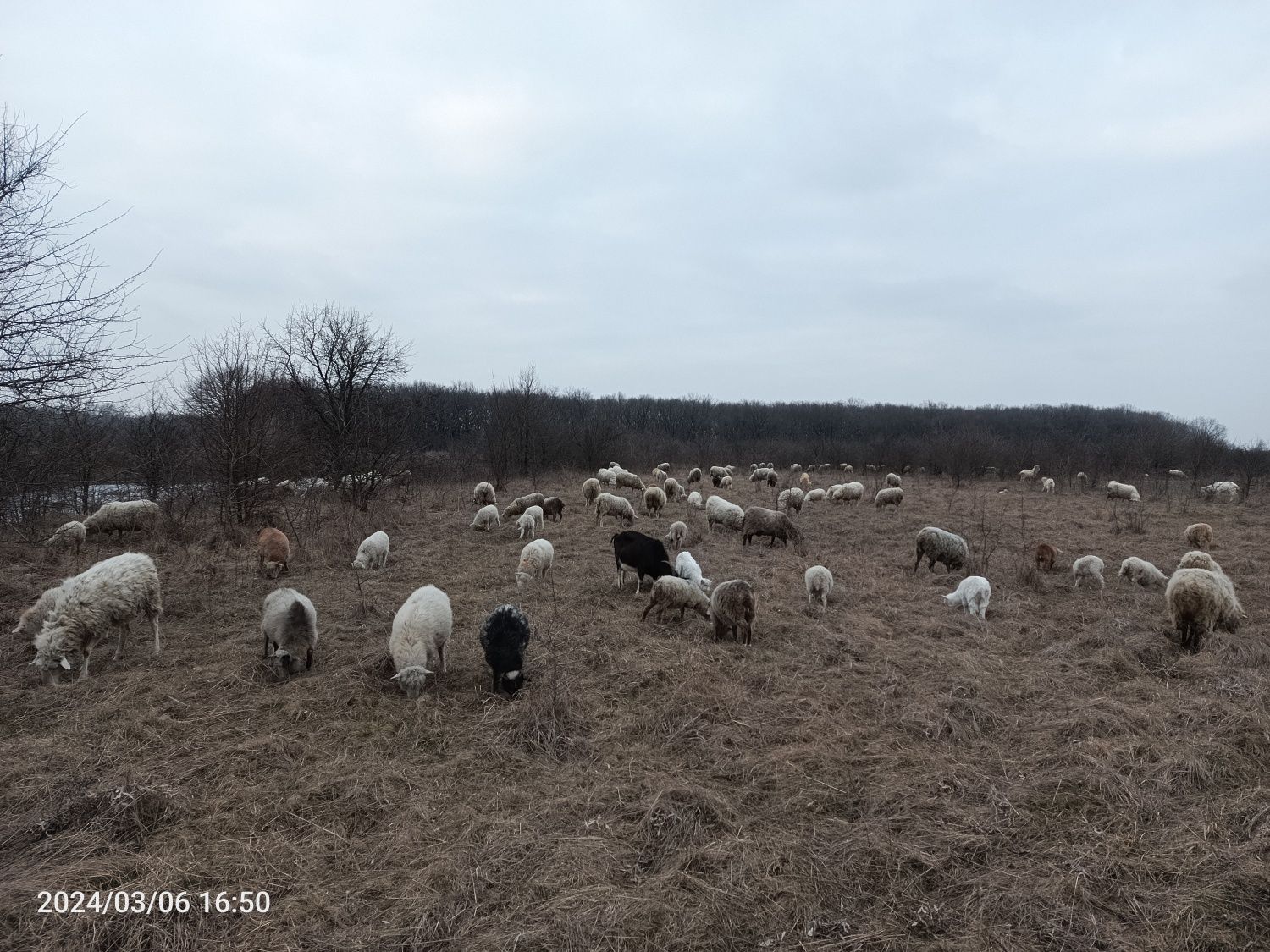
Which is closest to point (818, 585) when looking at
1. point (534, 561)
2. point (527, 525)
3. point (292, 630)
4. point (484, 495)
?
point (534, 561)

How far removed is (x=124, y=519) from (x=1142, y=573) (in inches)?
855

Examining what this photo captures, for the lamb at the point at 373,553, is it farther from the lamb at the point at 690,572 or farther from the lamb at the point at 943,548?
the lamb at the point at 943,548

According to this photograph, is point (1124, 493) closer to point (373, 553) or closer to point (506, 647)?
point (506, 647)

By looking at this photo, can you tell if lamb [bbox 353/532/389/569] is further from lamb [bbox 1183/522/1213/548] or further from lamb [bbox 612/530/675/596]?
lamb [bbox 1183/522/1213/548]

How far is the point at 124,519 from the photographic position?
44.0 ft

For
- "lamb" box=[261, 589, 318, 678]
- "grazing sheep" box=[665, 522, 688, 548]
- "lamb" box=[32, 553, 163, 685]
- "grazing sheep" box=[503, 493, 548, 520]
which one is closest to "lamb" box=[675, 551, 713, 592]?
"grazing sheep" box=[665, 522, 688, 548]

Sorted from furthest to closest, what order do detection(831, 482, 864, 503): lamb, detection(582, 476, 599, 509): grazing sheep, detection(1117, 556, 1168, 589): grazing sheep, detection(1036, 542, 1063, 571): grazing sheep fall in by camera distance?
detection(831, 482, 864, 503): lamb
detection(582, 476, 599, 509): grazing sheep
detection(1036, 542, 1063, 571): grazing sheep
detection(1117, 556, 1168, 589): grazing sheep

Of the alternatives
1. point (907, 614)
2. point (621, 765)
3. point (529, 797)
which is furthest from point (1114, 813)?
point (907, 614)

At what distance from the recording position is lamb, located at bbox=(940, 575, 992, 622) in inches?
368

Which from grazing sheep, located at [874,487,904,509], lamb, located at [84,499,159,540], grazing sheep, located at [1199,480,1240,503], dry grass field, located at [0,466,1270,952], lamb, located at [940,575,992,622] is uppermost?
grazing sheep, located at [1199,480,1240,503]

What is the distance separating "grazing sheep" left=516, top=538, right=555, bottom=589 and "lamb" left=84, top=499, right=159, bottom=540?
9.89m

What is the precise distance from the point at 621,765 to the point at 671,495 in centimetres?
1847

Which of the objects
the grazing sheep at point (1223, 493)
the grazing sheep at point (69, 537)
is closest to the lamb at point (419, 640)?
the grazing sheep at point (69, 537)

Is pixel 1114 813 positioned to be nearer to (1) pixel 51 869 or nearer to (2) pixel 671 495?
(1) pixel 51 869
